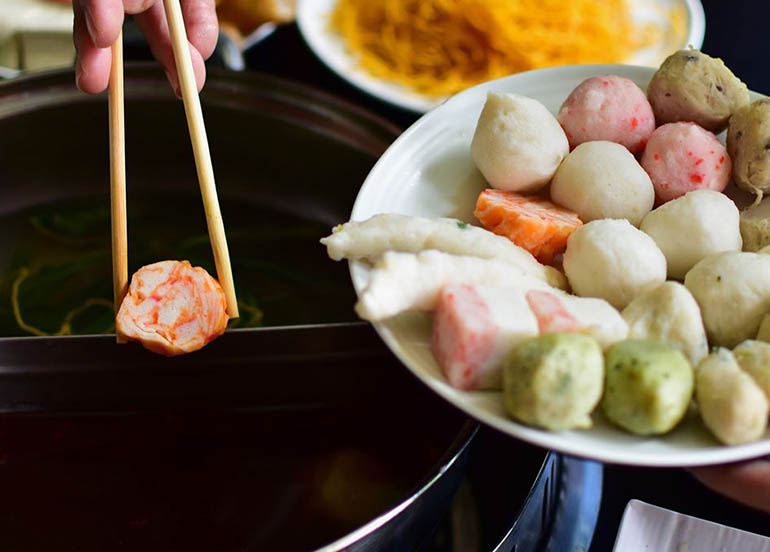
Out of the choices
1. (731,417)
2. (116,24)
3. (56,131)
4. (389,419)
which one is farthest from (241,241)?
(731,417)

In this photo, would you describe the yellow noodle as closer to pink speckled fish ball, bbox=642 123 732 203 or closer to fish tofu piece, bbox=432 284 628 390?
pink speckled fish ball, bbox=642 123 732 203

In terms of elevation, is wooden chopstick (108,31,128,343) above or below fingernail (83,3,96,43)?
below

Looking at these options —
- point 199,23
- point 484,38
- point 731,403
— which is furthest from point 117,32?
point 484,38

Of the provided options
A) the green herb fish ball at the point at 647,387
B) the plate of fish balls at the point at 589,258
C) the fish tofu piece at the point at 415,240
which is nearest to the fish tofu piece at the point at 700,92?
the plate of fish balls at the point at 589,258

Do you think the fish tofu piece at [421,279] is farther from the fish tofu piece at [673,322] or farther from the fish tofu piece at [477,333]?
the fish tofu piece at [673,322]

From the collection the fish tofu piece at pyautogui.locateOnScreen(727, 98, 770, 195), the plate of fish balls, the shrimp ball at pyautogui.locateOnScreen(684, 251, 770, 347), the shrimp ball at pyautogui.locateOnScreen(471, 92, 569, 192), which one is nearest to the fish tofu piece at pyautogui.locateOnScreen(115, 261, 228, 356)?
the plate of fish balls

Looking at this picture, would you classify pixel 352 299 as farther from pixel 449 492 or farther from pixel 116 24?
pixel 116 24

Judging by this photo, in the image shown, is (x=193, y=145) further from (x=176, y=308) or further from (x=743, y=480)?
(x=743, y=480)

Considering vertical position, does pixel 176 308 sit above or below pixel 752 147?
below
